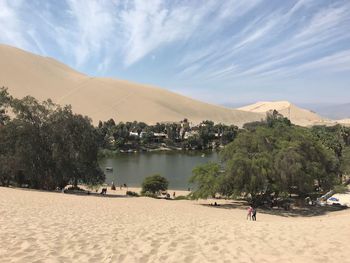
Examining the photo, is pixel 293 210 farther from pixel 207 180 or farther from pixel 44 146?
pixel 44 146

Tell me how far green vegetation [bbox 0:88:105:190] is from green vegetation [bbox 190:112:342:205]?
31.1 ft

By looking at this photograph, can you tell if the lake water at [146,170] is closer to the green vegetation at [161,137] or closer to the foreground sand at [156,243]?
the green vegetation at [161,137]

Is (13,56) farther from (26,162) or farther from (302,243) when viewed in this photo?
(302,243)

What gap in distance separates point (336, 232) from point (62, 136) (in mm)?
23831

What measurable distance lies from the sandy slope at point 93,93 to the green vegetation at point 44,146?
376 feet

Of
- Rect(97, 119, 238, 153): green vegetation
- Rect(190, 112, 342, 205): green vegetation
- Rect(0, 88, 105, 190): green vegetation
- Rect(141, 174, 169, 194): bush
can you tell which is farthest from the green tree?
Rect(97, 119, 238, 153): green vegetation

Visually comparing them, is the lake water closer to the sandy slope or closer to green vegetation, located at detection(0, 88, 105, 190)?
green vegetation, located at detection(0, 88, 105, 190)

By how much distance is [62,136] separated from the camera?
31.2 meters

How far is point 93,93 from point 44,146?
5744 inches

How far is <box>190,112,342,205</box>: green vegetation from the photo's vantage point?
2850 cm

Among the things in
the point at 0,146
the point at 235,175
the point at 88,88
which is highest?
the point at 88,88

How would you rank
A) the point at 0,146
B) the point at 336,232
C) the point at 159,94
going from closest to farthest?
the point at 336,232, the point at 0,146, the point at 159,94

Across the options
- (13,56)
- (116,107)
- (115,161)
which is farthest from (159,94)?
(115,161)

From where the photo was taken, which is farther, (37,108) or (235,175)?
(37,108)
